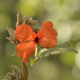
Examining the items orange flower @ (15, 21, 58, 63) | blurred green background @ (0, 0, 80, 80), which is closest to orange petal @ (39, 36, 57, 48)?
orange flower @ (15, 21, 58, 63)

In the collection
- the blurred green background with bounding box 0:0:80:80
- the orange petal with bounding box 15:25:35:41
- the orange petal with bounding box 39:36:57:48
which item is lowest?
the orange petal with bounding box 39:36:57:48

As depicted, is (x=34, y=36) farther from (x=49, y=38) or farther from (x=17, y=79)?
(x=17, y=79)

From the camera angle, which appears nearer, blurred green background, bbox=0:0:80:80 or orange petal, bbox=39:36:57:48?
orange petal, bbox=39:36:57:48

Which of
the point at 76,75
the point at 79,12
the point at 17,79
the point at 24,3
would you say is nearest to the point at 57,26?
the point at 79,12

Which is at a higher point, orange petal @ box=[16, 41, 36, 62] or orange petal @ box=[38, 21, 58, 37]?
orange petal @ box=[38, 21, 58, 37]

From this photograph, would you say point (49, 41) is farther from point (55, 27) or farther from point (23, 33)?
point (55, 27)

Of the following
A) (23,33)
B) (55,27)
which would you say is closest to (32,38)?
(23,33)

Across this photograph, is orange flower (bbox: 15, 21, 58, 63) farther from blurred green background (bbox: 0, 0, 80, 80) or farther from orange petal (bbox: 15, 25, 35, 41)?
blurred green background (bbox: 0, 0, 80, 80)

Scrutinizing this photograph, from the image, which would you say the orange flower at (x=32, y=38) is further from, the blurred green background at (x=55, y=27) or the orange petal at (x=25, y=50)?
the blurred green background at (x=55, y=27)
